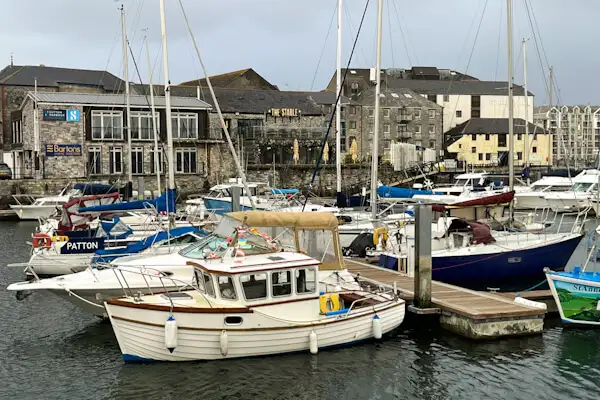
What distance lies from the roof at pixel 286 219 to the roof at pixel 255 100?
5027 centimetres

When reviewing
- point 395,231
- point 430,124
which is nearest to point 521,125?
point 430,124

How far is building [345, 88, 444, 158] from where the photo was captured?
78.9 metres

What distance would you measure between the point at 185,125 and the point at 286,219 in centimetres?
4530

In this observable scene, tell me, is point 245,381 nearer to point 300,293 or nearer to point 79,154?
point 300,293

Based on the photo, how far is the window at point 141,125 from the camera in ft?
A: 193

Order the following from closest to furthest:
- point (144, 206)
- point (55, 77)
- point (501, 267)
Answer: point (501, 267) < point (144, 206) < point (55, 77)

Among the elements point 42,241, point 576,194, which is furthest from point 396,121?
point 42,241

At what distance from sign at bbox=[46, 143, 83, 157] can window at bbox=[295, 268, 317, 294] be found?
45869 millimetres

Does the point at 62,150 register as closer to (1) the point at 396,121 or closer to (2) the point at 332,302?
(1) the point at 396,121

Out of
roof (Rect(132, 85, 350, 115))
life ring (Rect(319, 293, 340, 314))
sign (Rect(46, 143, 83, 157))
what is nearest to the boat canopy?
life ring (Rect(319, 293, 340, 314))

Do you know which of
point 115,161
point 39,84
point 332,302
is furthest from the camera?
point 39,84

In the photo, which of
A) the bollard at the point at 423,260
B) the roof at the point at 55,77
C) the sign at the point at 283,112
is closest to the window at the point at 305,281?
the bollard at the point at 423,260

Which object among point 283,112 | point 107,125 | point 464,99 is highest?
point 464,99

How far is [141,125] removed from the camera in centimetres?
5894
